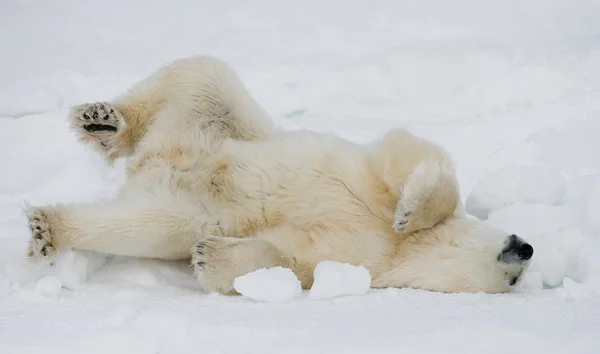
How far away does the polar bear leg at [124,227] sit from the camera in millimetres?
3193

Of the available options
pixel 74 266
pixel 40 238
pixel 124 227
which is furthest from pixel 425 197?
pixel 40 238

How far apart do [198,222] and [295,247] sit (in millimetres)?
433

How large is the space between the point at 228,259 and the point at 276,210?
444 millimetres

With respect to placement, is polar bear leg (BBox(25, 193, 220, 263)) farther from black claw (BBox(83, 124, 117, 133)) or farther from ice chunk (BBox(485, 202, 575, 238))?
ice chunk (BBox(485, 202, 575, 238))

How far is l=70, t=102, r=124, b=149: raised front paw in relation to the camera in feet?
12.1

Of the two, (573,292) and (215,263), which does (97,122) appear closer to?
(215,263)

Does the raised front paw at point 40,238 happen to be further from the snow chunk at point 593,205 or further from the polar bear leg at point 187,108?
the snow chunk at point 593,205

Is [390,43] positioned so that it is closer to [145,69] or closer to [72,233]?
[145,69]

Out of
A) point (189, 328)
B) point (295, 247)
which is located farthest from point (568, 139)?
point (189, 328)

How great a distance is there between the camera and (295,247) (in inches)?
130

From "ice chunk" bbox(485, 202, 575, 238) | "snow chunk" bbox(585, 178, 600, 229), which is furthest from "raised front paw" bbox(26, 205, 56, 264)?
"snow chunk" bbox(585, 178, 600, 229)

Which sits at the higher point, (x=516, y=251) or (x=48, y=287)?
(x=516, y=251)

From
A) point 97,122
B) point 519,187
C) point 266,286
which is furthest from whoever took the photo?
Answer: point 519,187

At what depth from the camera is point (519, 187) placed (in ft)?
13.3
